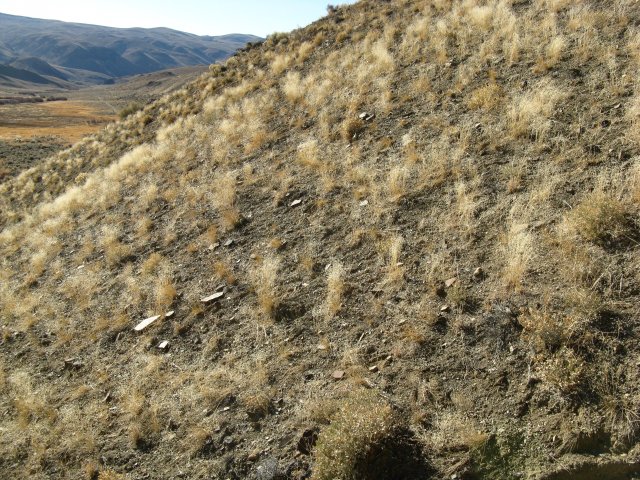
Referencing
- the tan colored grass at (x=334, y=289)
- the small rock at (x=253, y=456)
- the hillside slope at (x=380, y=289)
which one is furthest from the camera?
the tan colored grass at (x=334, y=289)

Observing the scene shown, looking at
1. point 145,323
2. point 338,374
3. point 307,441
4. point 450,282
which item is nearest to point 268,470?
point 307,441

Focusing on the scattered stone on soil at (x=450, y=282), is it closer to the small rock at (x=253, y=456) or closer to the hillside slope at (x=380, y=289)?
the hillside slope at (x=380, y=289)

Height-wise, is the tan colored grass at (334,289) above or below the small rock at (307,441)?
above

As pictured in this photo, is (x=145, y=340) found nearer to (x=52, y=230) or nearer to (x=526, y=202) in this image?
(x=526, y=202)

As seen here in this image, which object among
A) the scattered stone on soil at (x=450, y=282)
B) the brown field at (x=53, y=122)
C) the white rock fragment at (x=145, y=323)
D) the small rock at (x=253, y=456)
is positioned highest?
the brown field at (x=53, y=122)

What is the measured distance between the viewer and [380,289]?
20.4 ft

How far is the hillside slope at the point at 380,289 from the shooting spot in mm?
4242

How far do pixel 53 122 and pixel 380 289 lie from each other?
245 ft

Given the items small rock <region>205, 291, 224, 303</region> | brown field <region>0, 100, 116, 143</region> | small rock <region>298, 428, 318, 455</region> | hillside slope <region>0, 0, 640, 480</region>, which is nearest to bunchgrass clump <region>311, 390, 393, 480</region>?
hillside slope <region>0, 0, 640, 480</region>

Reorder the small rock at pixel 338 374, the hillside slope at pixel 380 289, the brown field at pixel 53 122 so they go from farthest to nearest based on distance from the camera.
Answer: the brown field at pixel 53 122 → the small rock at pixel 338 374 → the hillside slope at pixel 380 289

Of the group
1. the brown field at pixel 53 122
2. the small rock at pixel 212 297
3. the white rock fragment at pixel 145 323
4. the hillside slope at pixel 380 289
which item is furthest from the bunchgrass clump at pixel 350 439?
the brown field at pixel 53 122

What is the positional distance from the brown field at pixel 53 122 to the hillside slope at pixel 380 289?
44.1 metres

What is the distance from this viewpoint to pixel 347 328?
5.91 metres

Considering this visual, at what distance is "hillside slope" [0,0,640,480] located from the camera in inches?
167
